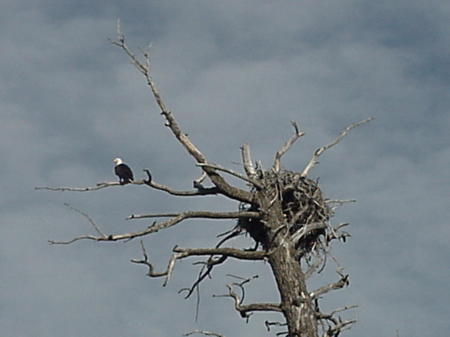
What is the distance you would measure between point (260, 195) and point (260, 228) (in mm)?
414

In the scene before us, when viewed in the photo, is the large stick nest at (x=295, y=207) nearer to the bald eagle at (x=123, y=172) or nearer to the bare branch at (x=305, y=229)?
the bare branch at (x=305, y=229)

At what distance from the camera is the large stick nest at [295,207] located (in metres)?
11.5

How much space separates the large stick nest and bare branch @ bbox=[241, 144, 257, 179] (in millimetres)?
148

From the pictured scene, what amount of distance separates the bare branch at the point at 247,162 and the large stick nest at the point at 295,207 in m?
0.15

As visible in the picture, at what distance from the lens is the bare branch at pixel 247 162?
39.0 feet

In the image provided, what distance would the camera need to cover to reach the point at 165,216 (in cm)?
1053

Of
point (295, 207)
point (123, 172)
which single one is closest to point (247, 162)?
point (295, 207)

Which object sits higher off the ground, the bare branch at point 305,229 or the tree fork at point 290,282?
the bare branch at point 305,229

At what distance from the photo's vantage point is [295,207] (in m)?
12.6

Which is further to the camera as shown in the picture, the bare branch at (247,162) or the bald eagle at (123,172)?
the bald eagle at (123,172)

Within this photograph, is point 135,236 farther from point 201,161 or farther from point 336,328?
point 336,328

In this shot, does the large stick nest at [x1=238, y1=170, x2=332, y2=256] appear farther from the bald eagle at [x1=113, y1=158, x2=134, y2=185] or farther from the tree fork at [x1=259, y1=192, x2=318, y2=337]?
the bald eagle at [x1=113, y1=158, x2=134, y2=185]

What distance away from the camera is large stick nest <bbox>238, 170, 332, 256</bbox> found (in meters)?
11.5

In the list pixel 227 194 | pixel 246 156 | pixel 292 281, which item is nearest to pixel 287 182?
pixel 246 156
